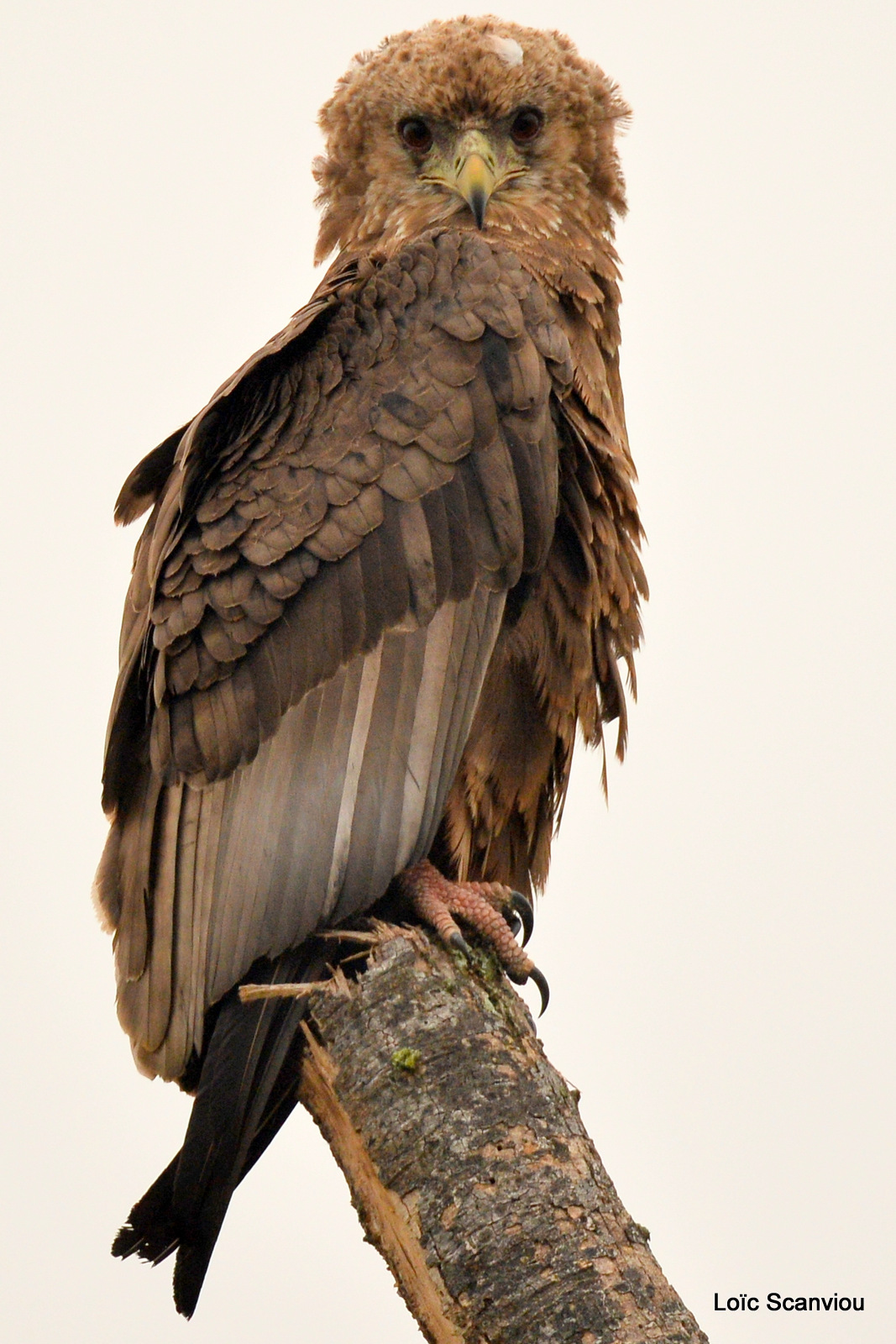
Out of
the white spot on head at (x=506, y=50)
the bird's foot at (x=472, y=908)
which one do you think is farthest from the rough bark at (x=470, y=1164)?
the white spot on head at (x=506, y=50)

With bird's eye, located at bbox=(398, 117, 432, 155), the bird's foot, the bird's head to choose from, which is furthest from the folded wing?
bird's eye, located at bbox=(398, 117, 432, 155)

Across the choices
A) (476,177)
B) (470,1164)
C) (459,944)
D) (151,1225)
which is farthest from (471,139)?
(151,1225)

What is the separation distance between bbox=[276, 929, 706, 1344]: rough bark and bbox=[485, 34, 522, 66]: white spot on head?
9.35 feet

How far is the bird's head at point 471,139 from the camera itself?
4824mm

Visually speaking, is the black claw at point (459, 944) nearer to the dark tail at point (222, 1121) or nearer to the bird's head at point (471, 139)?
the dark tail at point (222, 1121)

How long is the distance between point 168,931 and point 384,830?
2.22 feet

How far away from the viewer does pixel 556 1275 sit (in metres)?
3.05

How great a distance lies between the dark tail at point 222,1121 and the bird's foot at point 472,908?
295mm

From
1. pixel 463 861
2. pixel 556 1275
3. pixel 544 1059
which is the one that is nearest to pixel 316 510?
pixel 463 861

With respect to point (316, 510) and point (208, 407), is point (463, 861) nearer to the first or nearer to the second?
point (316, 510)

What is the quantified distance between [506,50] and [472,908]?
2763 mm

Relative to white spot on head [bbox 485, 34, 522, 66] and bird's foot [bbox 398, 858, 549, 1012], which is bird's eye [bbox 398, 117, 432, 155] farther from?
bird's foot [bbox 398, 858, 549, 1012]

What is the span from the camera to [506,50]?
15.9 feet

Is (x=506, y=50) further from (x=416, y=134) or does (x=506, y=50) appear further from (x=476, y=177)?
(x=476, y=177)
